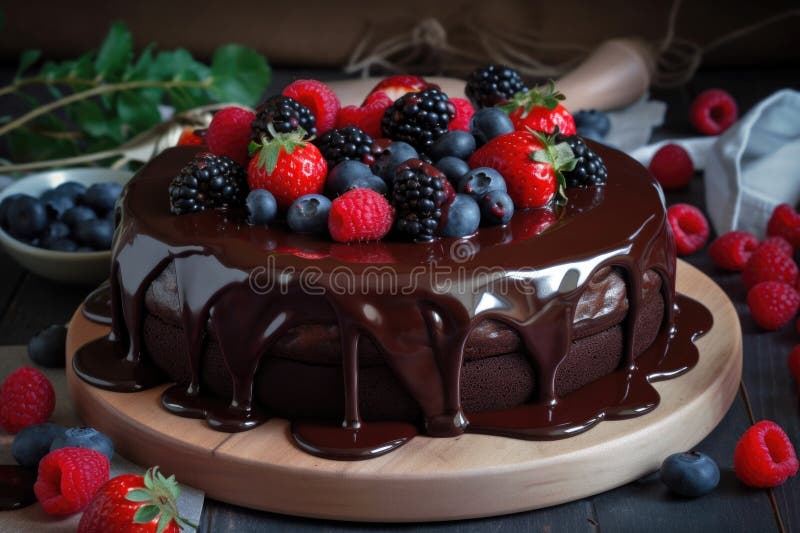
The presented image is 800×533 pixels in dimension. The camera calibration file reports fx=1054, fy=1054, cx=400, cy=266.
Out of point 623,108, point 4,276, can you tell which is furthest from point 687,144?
point 4,276

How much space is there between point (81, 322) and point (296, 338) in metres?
0.70

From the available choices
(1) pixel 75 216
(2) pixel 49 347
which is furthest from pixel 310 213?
(1) pixel 75 216

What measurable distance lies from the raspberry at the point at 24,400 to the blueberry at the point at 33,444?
0.32ft

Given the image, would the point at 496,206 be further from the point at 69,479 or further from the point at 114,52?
the point at 114,52

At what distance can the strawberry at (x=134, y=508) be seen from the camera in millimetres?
1691

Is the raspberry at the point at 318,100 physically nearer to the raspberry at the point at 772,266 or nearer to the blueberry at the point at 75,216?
the blueberry at the point at 75,216

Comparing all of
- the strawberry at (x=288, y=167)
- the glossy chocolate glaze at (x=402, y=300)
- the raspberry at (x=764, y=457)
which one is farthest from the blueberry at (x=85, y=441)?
the raspberry at (x=764, y=457)

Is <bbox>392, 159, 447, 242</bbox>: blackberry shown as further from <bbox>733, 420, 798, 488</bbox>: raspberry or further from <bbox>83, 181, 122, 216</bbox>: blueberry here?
<bbox>83, 181, 122, 216</bbox>: blueberry

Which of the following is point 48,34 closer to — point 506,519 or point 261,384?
point 261,384

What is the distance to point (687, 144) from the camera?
3492mm

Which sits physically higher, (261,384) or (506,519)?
(261,384)

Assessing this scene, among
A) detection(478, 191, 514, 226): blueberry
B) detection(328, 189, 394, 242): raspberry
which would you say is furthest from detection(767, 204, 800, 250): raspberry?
detection(328, 189, 394, 242): raspberry

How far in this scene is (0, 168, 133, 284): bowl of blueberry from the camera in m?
2.74

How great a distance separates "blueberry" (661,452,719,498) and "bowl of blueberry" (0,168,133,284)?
5.02ft
